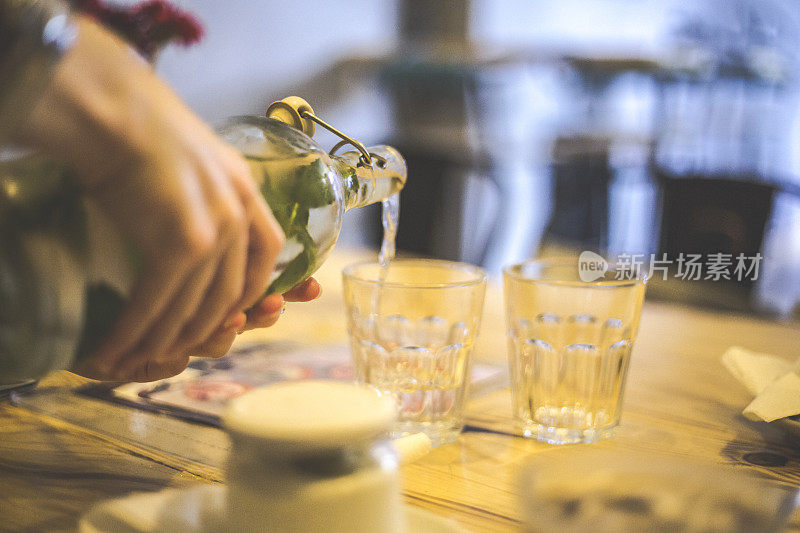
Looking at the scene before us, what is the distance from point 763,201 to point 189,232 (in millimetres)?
1432

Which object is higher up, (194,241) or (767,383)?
(194,241)

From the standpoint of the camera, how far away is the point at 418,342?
1.86 ft

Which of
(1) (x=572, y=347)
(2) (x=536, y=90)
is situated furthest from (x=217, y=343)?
(2) (x=536, y=90)

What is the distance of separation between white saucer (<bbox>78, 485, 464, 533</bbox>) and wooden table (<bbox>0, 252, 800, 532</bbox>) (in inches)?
1.9

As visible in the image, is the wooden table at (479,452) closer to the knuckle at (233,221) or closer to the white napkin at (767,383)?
the white napkin at (767,383)

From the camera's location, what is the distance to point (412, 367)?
573 millimetres

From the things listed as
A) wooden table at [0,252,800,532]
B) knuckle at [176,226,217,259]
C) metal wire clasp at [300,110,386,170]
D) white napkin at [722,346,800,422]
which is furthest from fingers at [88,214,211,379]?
white napkin at [722,346,800,422]

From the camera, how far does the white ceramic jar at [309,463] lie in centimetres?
29

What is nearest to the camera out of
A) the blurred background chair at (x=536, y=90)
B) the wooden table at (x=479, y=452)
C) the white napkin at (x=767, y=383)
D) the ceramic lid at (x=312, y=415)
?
the ceramic lid at (x=312, y=415)

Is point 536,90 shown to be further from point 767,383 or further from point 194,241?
point 194,241

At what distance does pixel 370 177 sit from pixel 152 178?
0.91 feet

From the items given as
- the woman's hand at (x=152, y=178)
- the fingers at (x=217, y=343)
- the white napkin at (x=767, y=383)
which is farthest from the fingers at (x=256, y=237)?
the white napkin at (x=767, y=383)

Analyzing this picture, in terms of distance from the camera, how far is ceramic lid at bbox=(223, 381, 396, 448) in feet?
0.94

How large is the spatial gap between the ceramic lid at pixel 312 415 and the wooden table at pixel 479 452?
71mm
